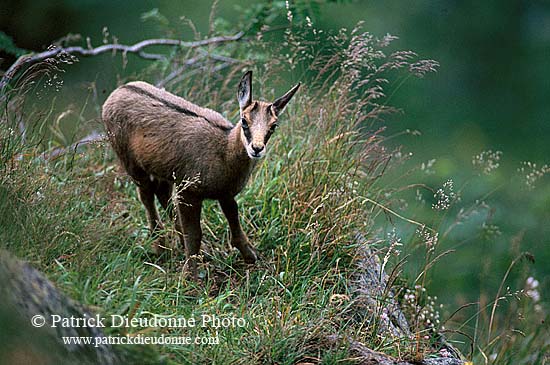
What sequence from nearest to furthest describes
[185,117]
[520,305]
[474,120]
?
[185,117] < [520,305] < [474,120]

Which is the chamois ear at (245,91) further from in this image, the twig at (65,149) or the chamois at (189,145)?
the twig at (65,149)

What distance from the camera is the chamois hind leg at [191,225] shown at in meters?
5.83

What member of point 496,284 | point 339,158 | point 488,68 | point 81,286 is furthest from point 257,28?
point 488,68

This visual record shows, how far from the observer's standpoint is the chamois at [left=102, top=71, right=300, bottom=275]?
18.7ft

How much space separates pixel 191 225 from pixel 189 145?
0.60 m

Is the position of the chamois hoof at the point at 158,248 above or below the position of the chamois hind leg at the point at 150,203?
below

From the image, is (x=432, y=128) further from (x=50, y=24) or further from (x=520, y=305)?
(x=520, y=305)

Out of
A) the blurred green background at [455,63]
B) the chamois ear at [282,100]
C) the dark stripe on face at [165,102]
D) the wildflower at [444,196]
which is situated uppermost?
the chamois ear at [282,100]

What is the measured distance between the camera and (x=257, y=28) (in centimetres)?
827

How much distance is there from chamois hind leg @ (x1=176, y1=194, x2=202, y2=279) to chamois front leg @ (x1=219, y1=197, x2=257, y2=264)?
0.23 metres

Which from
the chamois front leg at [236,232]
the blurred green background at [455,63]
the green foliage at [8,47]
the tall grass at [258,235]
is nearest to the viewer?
the tall grass at [258,235]

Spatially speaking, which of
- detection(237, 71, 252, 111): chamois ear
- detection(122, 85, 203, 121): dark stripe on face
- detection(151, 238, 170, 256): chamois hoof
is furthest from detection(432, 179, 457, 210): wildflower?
detection(151, 238, 170, 256): chamois hoof

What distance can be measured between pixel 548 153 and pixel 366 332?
10.3m

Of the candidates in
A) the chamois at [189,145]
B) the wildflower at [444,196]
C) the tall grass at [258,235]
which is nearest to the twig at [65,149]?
the tall grass at [258,235]
